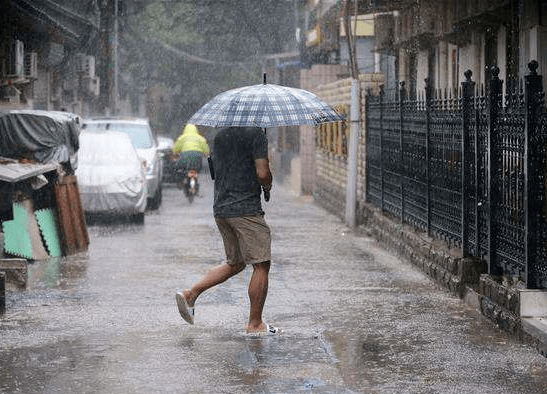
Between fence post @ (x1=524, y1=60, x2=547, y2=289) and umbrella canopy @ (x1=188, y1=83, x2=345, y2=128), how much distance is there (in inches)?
60.9

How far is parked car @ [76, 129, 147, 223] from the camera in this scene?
66.3 ft

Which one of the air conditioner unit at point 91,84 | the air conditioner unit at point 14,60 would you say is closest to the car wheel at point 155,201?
the air conditioner unit at point 14,60

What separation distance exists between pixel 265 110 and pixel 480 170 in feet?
8.58

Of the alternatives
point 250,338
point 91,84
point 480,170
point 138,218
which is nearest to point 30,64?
point 138,218

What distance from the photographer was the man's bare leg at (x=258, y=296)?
9.45m

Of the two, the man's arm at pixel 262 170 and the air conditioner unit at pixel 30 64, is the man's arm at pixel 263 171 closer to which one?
the man's arm at pixel 262 170

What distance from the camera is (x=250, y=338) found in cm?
939

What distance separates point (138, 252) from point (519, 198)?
7.08 m

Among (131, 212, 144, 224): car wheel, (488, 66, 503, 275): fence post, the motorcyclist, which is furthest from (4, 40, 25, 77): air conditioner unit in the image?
(488, 66, 503, 275): fence post

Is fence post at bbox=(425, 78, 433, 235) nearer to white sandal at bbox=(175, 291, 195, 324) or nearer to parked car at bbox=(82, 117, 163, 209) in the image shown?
white sandal at bbox=(175, 291, 195, 324)

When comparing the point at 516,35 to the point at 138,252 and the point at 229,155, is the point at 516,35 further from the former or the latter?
the point at 229,155

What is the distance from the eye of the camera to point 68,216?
15.7 meters

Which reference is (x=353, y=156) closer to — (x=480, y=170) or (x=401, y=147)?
(x=401, y=147)

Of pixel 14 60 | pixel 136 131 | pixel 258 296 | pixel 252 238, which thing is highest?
pixel 14 60
